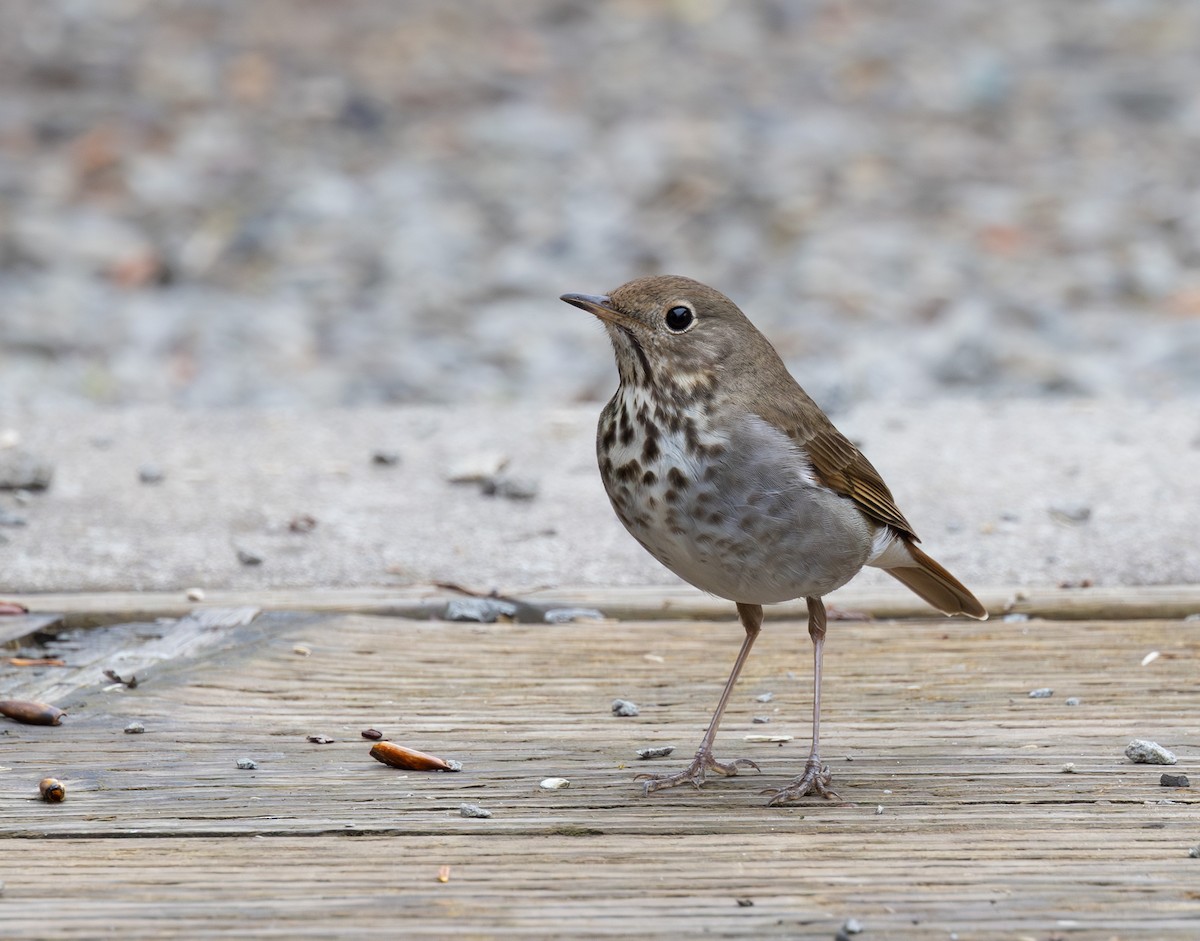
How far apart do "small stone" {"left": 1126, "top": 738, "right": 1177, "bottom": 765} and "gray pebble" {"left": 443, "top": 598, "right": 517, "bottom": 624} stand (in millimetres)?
1787

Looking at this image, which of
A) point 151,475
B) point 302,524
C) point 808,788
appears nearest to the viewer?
point 808,788

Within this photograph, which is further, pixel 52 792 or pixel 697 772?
pixel 697 772

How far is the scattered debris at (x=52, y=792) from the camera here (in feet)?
10.2

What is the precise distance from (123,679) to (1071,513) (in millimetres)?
2934

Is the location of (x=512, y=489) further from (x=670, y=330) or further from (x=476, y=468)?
(x=670, y=330)

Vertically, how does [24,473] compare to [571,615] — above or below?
above

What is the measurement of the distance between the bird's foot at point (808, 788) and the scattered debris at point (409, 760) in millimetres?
609

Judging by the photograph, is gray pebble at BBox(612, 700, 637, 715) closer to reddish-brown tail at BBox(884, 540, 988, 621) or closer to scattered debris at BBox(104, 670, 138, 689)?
reddish-brown tail at BBox(884, 540, 988, 621)

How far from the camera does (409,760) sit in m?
3.38

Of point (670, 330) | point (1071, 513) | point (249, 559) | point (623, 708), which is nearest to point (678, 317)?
point (670, 330)

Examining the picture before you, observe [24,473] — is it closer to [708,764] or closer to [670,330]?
[670,330]

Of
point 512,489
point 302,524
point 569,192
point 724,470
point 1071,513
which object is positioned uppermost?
point 569,192

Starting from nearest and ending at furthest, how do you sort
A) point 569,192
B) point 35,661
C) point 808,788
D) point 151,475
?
1. point 808,788
2. point 35,661
3. point 151,475
4. point 569,192

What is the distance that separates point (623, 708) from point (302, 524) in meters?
1.87
